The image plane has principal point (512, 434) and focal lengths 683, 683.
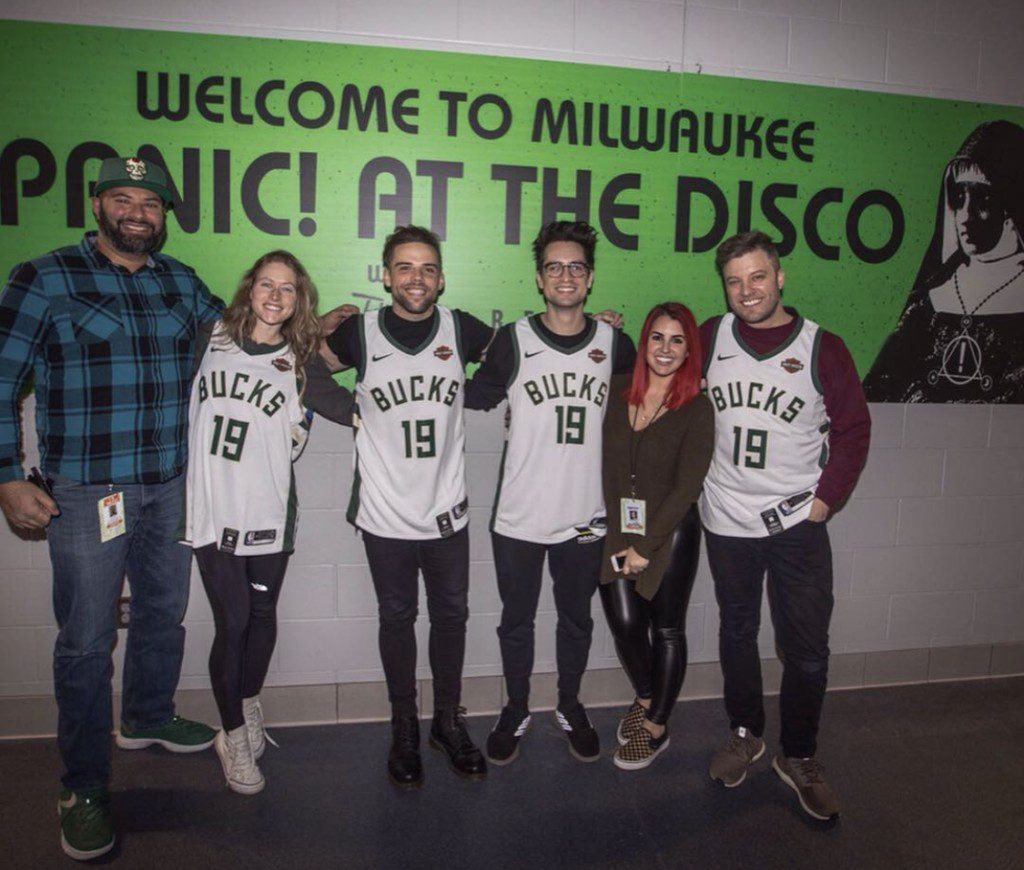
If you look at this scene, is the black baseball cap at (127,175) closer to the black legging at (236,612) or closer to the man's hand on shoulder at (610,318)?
the black legging at (236,612)

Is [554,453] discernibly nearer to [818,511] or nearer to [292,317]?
[818,511]

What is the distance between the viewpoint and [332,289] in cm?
253

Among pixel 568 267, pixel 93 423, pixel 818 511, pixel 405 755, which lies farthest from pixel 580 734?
pixel 93 423

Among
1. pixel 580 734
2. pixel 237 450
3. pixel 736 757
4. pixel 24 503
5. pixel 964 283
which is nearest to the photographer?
pixel 24 503

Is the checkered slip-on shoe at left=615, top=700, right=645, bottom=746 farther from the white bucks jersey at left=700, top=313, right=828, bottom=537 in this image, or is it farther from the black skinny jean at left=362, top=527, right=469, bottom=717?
the white bucks jersey at left=700, top=313, right=828, bottom=537

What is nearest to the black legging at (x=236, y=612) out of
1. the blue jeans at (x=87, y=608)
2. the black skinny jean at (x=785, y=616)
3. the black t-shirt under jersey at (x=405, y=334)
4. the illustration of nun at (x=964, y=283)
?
the blue jeans at (x=87, y=608)

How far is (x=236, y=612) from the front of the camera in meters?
2.11

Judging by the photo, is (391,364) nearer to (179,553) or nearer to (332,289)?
(332,289)

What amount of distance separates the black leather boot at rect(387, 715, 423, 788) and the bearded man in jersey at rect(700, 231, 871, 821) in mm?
1030

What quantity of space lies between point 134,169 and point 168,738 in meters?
1.90

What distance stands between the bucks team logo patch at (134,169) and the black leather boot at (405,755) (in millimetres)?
1907

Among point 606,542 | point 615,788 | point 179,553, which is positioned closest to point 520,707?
point 615,788

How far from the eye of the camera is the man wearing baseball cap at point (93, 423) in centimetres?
190

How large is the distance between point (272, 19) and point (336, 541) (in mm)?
1895
